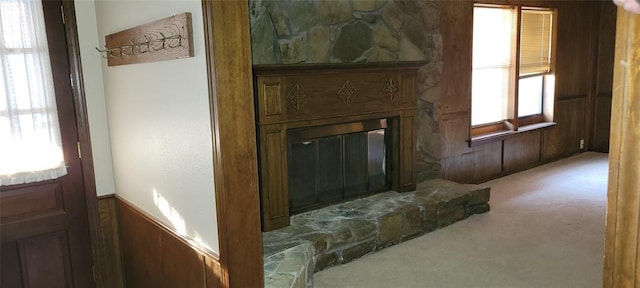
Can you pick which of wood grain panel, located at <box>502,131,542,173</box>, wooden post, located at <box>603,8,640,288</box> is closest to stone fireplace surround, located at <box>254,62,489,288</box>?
wood grain panel, located at <box>502,131,542,173</box>

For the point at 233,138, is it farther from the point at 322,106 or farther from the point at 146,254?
the point at 322,106

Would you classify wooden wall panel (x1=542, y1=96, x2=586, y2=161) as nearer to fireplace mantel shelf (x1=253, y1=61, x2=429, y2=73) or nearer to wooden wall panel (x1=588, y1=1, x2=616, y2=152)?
wooden wall panel (x1=588, y1=1, x2=616, y2=152)

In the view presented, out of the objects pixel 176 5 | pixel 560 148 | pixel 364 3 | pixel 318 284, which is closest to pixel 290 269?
pixel 318 284

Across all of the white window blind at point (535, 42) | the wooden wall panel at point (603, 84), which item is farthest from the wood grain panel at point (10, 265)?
the wooden wall panel at point (603, 84)

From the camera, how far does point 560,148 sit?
21.5 feet

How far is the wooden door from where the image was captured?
8.29ft

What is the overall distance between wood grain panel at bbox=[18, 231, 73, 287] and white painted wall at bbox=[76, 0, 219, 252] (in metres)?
0.42

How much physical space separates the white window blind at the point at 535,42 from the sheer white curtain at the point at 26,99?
501cm

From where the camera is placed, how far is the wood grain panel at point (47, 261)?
2600mm

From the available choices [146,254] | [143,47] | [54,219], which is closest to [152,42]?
[143,47]

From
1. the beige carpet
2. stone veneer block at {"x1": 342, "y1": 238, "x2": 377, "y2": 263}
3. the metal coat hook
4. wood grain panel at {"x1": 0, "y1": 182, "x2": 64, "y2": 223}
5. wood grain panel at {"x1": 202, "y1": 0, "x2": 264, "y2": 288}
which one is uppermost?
the metal coat hook

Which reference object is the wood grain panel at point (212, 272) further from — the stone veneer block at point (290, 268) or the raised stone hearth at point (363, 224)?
the raised stone hearth at point (363, 224)

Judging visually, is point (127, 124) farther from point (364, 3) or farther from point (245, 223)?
point (364, 3)

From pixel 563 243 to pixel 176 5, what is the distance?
11.0ft
